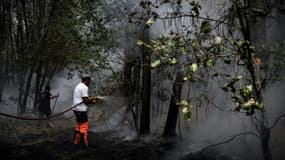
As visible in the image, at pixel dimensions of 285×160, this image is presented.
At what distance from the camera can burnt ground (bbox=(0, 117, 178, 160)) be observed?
7.17 meters

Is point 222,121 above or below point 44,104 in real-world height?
below

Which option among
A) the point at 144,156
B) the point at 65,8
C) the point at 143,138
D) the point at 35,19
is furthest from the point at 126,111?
the point at 35,19

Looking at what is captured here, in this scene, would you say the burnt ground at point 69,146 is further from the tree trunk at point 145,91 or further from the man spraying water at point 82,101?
the man spraying water at point 82,101

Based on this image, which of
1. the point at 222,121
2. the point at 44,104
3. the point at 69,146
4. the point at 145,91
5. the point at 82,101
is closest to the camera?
the point at 82,101

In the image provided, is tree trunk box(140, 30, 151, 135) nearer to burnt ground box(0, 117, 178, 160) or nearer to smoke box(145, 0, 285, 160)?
smoke box(145, 0, 285, 160)

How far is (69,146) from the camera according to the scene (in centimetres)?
782

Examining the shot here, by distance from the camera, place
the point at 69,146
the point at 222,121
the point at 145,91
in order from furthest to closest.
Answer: the point at 222,121 → the point at 145,91 → the point at 69,146

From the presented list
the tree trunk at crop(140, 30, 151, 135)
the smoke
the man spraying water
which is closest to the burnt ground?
the tree trunk at crop(140, 30, 151, 135)

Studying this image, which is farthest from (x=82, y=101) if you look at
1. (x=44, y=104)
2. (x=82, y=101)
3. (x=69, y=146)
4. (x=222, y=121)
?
(x=44, y=104)

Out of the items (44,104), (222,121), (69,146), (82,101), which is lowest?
(69,146)

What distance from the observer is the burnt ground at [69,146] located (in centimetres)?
717

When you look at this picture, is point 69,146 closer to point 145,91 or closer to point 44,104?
point 145,91

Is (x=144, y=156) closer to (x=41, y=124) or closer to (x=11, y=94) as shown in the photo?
(x=41, y=124)

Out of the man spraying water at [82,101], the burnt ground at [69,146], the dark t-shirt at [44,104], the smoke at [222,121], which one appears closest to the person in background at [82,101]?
the man spraying water at [82,101]
